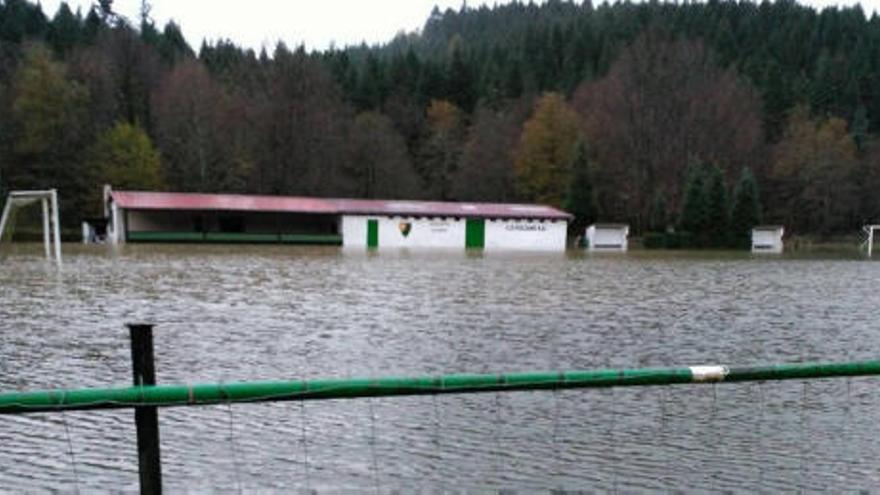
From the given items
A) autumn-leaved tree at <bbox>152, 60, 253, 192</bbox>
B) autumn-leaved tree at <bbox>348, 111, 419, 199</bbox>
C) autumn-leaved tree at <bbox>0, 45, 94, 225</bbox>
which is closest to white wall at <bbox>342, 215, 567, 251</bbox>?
autumn-leaved tree at <bbox>152, 60, 253, 192</bbox>

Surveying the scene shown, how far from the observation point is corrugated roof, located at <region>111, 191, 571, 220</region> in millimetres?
52844

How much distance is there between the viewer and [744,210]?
212 ft

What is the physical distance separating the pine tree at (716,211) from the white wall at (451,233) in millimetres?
13041

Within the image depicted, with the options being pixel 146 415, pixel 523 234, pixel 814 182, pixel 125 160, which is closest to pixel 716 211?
pixel 523 234

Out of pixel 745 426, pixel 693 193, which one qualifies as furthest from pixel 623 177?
pixel 745 426

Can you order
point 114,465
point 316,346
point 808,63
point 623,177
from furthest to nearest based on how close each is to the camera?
point 808,63
point 623,177
point 316,346
point 114,465

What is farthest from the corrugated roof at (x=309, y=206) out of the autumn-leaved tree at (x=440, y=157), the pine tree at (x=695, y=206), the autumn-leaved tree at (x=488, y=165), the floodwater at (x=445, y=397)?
the floodwater at (x=445, y=397)

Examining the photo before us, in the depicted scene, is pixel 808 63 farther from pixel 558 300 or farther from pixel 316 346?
pixel 316 346

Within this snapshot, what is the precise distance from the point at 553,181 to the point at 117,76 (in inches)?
1668

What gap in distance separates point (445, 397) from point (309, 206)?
47436 millimetres

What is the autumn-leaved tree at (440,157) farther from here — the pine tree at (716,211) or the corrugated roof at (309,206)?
the pine tree at (716,211)

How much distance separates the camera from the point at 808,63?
131625mm

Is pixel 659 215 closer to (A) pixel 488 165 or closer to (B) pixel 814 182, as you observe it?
(A) pixel 488 165

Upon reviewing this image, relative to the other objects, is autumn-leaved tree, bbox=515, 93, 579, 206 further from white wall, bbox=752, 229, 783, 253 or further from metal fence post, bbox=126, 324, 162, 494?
metal fence post, bbox=126, 324, 162, 494
